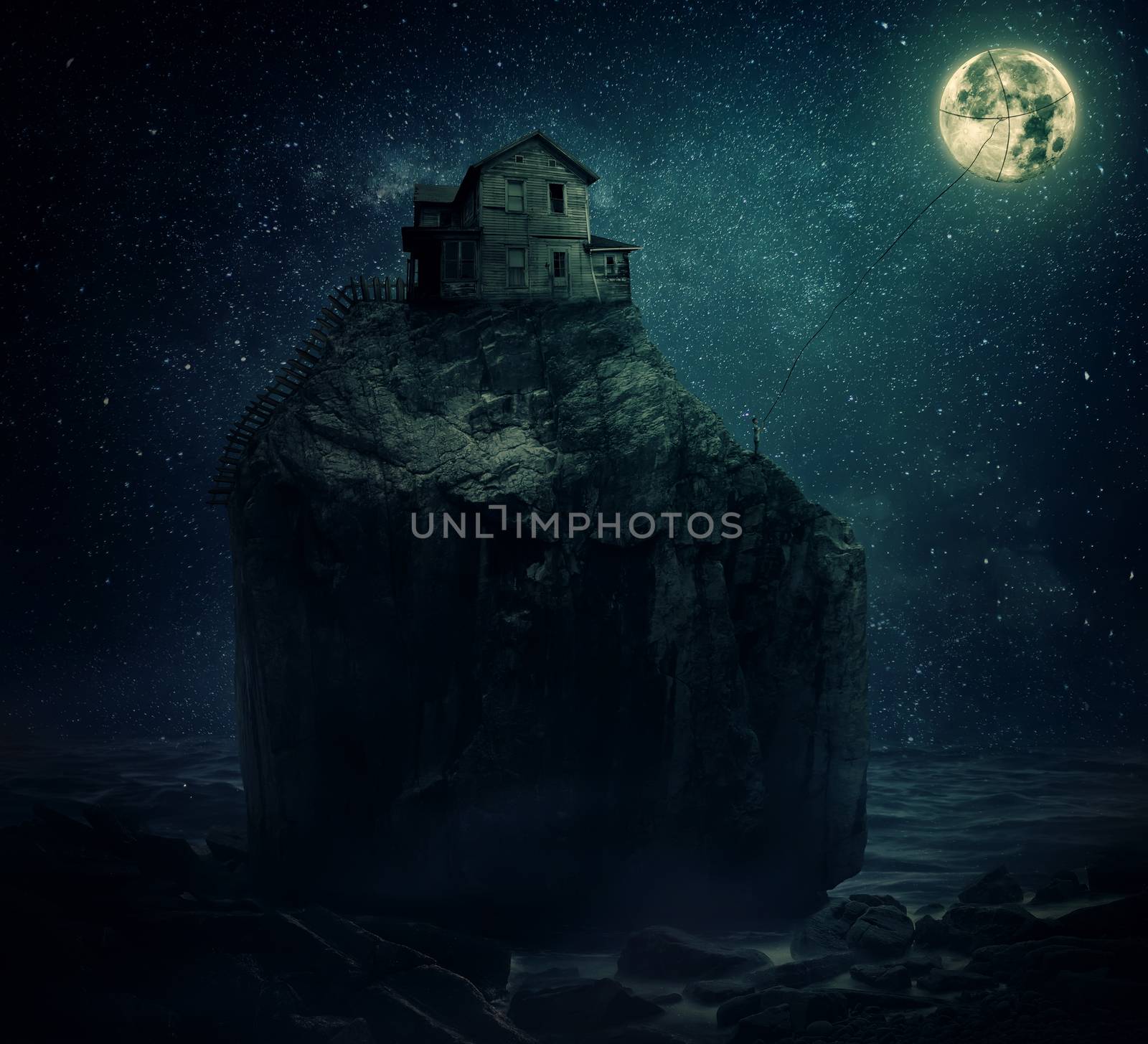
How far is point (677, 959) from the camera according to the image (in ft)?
81.4

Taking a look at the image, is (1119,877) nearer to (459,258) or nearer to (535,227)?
(535,227)

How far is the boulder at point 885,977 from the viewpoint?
23.1 m

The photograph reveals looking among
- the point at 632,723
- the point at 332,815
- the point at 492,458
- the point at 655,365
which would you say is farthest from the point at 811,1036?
the point at 655,365

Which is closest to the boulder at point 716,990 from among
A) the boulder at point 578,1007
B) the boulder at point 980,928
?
the boulder at point 578,1007

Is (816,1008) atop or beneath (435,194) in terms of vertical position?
beneath

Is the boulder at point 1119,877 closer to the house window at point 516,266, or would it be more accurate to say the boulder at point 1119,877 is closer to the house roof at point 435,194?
the house window at point 516,266

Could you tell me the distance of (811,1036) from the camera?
1964 centimetres

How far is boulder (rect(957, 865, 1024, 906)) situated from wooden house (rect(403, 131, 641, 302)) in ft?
100

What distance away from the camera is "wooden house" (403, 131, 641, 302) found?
3142 cm

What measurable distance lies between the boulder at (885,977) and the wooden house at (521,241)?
27.4 m

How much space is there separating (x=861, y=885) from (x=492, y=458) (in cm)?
2767

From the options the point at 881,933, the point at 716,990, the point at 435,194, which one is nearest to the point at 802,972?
the point at 716,990

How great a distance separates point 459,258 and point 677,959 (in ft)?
94.2

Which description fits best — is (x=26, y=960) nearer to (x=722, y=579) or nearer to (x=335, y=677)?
(x=335, y=677)
